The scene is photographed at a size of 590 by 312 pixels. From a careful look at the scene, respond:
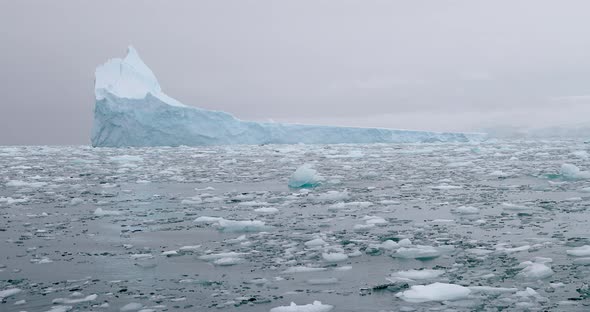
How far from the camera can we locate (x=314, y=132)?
34.2 m

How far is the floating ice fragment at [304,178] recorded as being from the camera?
9.06m

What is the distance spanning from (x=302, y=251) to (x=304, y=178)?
481cm

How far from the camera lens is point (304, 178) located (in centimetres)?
912

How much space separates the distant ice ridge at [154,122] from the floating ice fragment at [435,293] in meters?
26.0

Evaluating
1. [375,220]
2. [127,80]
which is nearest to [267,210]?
[375,220]

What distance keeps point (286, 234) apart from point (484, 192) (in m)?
3.97

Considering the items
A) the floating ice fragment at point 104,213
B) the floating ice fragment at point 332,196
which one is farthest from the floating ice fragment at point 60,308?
the floating ice fragment at point 332,196

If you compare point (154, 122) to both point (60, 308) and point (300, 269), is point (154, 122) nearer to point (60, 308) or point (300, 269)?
point (300, 269)

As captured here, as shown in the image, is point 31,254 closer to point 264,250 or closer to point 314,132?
point 264,250

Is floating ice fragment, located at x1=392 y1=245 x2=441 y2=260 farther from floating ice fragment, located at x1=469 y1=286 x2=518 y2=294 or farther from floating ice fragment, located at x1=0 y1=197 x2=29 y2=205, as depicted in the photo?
floating ice fragment, located at x1=0 y1=197 x2=29 y2=205

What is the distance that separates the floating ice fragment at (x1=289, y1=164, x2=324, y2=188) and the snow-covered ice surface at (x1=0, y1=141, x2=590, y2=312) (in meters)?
0.65

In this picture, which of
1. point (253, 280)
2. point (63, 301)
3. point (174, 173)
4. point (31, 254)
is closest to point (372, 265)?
point (253, 280)

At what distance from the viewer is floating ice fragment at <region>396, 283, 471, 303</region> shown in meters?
3.04

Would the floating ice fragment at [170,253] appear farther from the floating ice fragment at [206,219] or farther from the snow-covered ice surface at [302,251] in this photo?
the floating ice fragment at [206,219]
